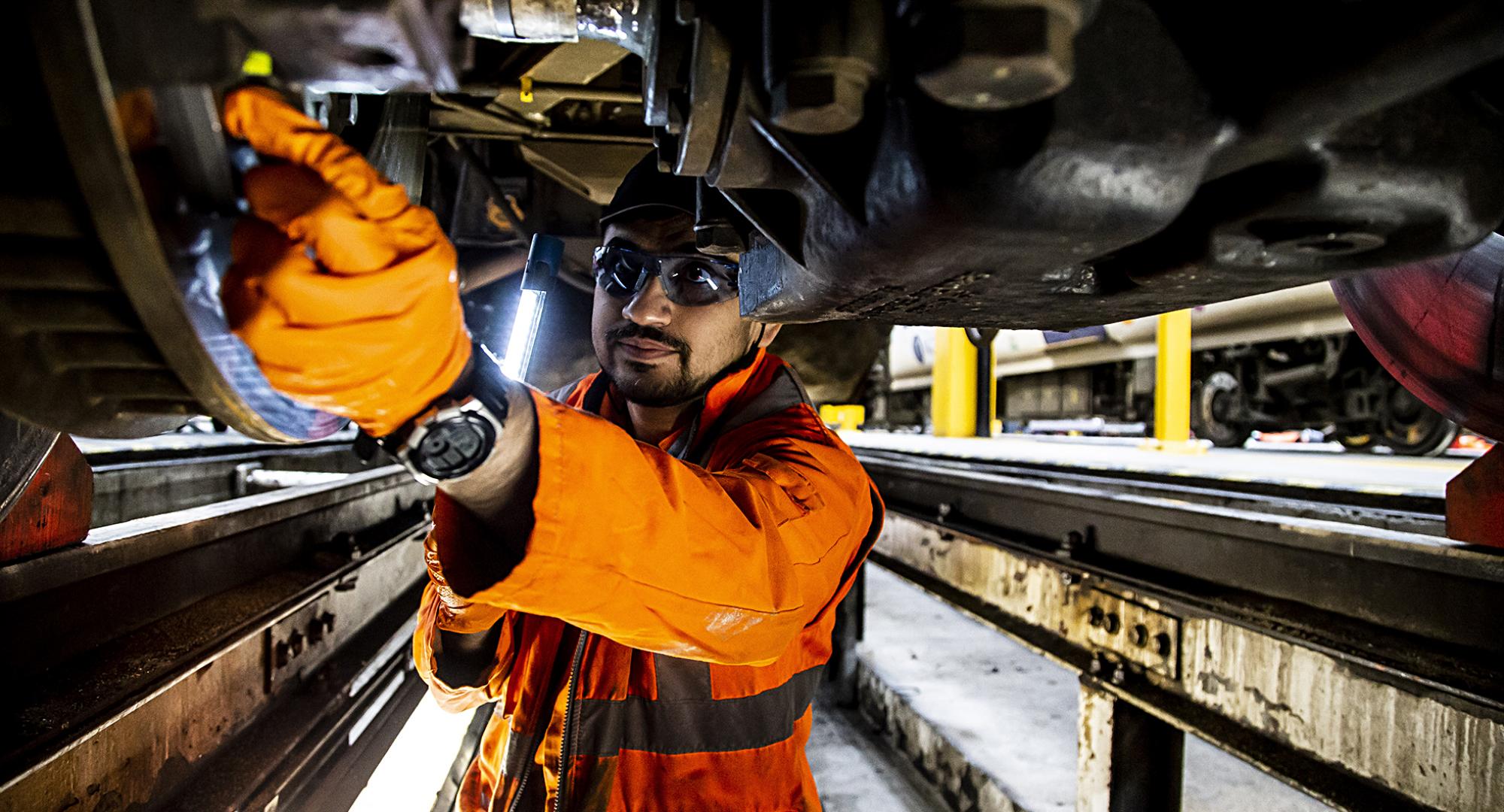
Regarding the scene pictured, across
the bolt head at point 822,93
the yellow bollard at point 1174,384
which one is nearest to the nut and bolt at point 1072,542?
the bolt head at point 822,93

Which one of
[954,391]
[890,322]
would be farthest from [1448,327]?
[954,391]

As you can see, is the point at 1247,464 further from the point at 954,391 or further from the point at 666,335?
the point at 666,335

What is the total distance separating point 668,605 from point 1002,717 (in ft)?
9.04

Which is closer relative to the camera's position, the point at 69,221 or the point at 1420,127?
the point at 69,221

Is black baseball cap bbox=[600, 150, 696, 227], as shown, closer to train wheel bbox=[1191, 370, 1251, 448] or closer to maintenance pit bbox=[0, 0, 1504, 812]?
maintenance pit bbox=[0, 0, 1504, 812]

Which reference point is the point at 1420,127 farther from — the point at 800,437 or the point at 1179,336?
the point at 1179,336

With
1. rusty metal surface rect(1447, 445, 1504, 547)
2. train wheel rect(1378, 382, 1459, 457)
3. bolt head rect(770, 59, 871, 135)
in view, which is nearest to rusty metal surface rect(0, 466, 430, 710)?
bolt head rect(770, 59, 871, 135)

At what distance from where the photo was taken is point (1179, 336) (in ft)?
15.5

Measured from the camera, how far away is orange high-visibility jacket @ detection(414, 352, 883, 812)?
78 cm

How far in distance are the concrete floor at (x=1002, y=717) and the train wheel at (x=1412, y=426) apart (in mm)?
4276

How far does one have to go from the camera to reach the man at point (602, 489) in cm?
63

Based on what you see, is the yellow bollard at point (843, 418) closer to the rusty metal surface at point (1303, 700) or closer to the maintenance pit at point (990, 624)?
the maintenance pit at point (990, 624)

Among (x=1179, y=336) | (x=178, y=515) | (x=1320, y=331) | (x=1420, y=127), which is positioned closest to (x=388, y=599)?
(x=178, y=515)

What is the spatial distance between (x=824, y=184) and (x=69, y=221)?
61 centimetres
